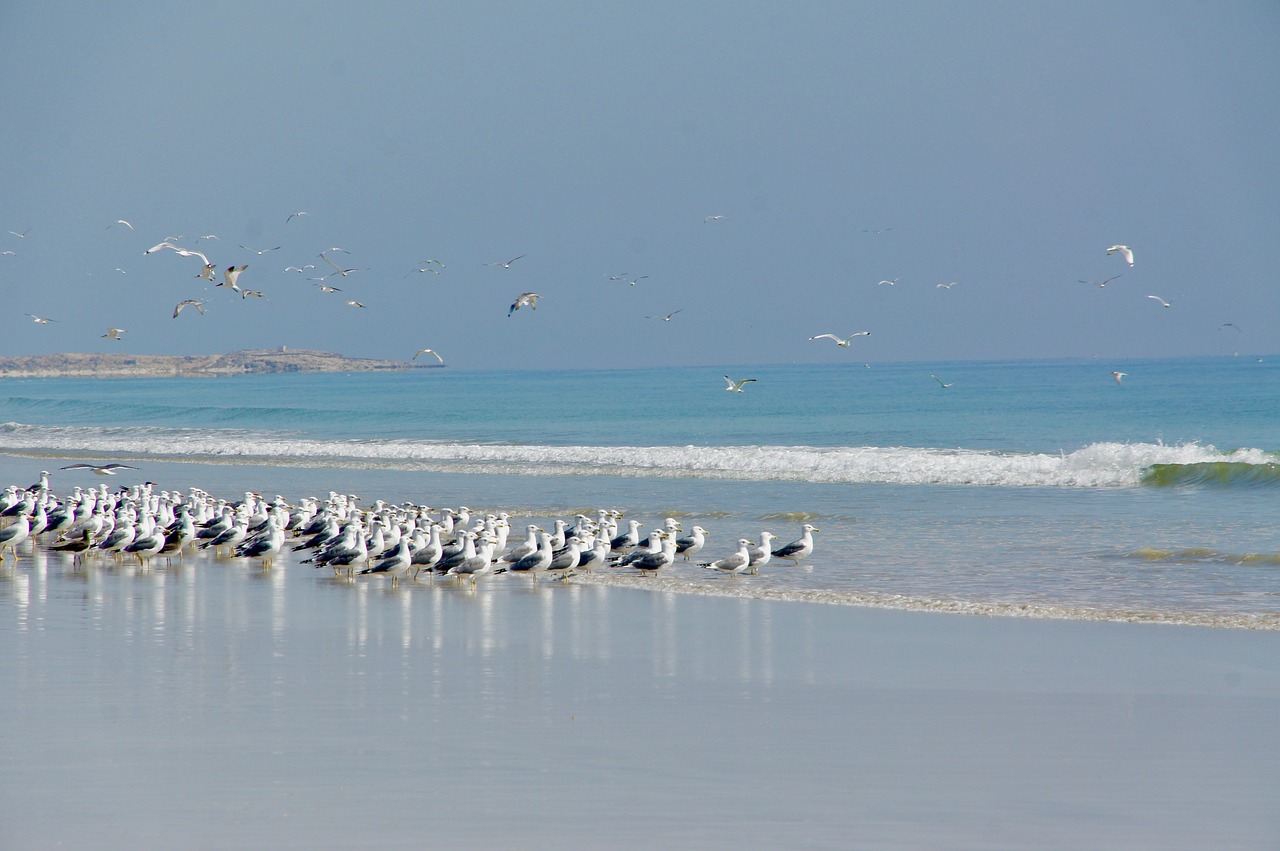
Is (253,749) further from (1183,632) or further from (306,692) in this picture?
(1183,632)

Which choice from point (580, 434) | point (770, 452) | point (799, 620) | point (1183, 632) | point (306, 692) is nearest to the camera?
point (306, 692)

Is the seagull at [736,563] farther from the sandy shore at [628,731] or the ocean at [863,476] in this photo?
the sandy shore at [628,731]

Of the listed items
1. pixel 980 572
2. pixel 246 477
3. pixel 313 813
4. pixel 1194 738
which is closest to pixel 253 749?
pixel 313 813

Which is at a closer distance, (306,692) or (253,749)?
(253,749)

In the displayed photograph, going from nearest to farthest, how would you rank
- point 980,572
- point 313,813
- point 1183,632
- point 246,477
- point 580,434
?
point 313,813, point 1183,632, point 980,572, point 246,477, point 580,434

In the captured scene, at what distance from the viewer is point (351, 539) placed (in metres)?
17.2

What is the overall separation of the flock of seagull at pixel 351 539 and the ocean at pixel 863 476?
1.48 feet

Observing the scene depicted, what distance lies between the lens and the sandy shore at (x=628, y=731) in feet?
22.3

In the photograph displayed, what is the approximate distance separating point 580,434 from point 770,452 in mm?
17535

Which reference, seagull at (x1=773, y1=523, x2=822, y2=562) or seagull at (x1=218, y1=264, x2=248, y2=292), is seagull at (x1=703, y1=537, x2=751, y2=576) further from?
seagull at (x1=218, y1=264, x2=248, y2=292)

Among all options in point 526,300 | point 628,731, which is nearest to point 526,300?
point 526,300

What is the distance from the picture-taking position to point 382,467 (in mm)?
38625

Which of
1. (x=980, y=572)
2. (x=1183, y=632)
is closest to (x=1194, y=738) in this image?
(x=1183, y=632)

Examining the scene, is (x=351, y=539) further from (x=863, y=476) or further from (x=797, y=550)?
(x=863, y=476)
